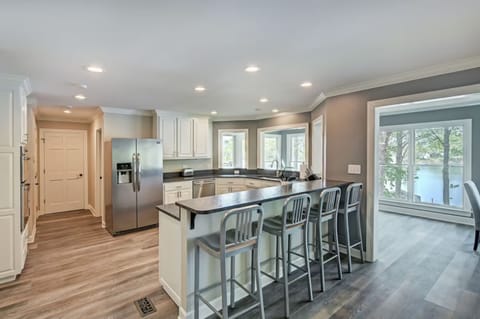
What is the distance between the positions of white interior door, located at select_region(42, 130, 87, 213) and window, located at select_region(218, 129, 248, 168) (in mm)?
3543

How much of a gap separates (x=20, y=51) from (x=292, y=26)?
2.36 meters

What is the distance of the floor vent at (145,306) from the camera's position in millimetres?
2361

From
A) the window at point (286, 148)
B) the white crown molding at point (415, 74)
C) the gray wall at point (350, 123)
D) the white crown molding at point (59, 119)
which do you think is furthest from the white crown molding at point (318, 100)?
the white crown molding at point (59, 119)

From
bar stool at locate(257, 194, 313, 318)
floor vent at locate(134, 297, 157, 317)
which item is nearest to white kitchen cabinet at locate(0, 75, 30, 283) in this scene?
floor vent at locate(134, 297, 157, 317)

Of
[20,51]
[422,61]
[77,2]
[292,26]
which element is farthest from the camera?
[422,61]

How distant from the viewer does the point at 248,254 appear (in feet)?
8.91

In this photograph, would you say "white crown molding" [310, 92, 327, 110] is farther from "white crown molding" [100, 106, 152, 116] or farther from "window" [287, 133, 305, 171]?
"white crown molding" [100, 106, 152, 116]

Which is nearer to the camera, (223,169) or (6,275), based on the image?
(6,275)

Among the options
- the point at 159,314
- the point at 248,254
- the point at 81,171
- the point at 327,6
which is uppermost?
the point at 327,6

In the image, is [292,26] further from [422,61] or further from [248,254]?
[248,254]

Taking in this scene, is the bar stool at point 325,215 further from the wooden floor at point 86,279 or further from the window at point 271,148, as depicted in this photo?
the window at point 271,148

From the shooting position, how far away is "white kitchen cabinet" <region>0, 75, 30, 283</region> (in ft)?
9.45

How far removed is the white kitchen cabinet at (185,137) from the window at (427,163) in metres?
4.84

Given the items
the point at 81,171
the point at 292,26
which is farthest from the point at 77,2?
the point at 81,171
